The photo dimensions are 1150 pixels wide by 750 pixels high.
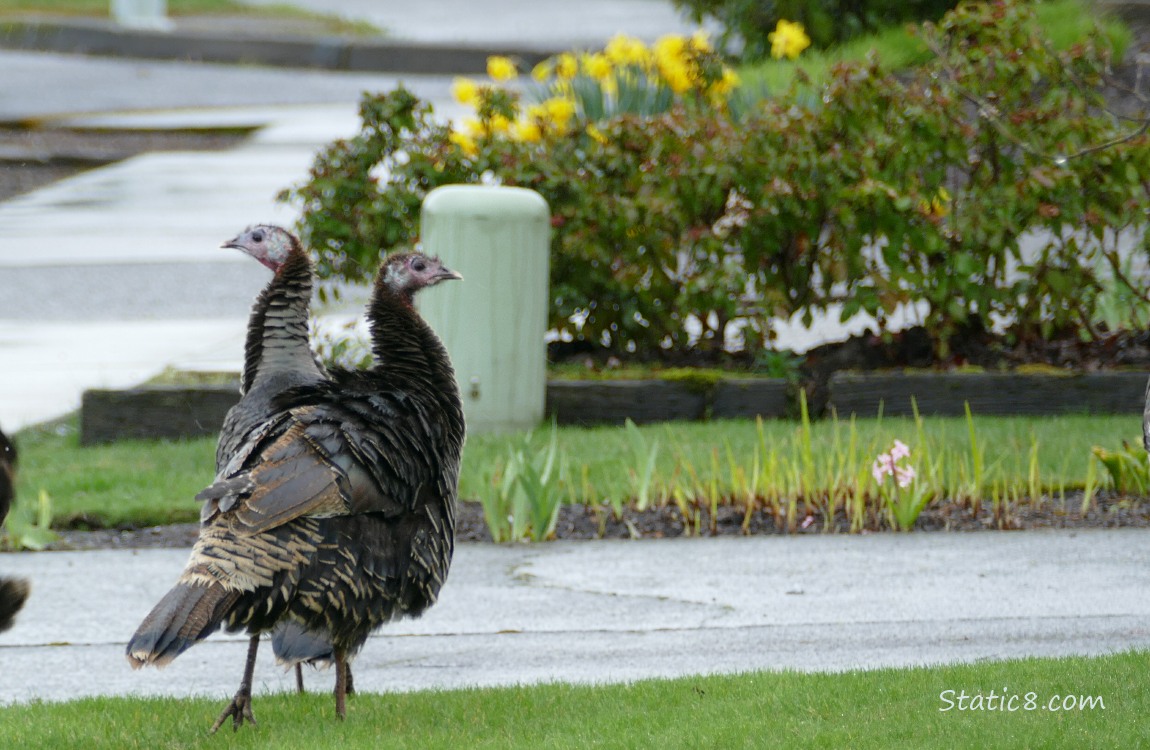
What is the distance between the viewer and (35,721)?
466 cm

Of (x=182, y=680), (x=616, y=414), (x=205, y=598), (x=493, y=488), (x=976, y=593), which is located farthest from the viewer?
(x=616, y=414)

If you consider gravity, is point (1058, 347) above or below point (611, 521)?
above

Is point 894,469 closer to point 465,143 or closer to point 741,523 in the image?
point 741,523

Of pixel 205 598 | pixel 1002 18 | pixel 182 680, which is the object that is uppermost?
pixel 1002 18

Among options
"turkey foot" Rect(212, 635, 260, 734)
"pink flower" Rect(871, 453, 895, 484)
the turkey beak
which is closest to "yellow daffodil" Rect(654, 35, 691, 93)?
"pink flower" Rect(871, 453, 895, 484)

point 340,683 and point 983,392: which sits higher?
point 983,392

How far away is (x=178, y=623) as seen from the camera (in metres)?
4.04

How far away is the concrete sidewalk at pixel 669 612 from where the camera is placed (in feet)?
17.6

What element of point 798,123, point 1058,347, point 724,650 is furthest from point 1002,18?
point 724,650

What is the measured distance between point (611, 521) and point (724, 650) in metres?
1.78

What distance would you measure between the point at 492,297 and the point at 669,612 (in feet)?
9.71

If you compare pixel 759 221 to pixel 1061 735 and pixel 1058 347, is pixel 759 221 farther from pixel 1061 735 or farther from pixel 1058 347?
pixel 1061 735

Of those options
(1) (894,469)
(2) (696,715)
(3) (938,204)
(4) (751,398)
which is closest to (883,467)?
(1) (894,469)

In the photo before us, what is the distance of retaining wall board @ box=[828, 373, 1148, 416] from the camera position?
870cm
